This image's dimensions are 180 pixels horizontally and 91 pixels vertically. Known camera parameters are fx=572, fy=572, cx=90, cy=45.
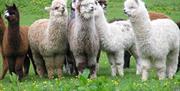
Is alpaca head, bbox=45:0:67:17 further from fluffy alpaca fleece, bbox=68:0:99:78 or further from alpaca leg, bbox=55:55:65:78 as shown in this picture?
alpaca leg, bbox=55:55:65:78

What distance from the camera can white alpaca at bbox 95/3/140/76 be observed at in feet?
41.4

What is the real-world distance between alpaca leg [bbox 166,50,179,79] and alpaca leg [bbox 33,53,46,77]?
3.03 meters

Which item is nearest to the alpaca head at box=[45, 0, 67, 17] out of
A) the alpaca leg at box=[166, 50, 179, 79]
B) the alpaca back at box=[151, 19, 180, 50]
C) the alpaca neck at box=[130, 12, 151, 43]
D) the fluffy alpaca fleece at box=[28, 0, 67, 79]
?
the fluffy alpaca fleece at box=[28, 0, 67, 79]

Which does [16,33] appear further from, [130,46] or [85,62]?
[130,46]

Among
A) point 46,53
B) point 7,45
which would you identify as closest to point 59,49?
point 46,53

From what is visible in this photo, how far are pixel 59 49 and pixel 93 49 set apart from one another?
909mm

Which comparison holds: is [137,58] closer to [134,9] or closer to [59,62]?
[59,62]

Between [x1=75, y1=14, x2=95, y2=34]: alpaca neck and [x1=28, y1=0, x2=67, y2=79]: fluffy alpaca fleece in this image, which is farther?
[x1=28, y1=0, x2=67, y2=79]: fluffy alpaca fleece

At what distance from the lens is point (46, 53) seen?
12492 millimetres

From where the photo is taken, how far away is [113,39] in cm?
1273

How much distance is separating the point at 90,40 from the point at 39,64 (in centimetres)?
202

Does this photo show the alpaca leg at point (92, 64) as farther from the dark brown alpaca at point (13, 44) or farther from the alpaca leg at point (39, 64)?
the alpaca leg at point (39, 64)

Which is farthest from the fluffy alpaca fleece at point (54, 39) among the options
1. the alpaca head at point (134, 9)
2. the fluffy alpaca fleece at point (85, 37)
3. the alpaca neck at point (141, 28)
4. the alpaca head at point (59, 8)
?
the alpaca neck at point (141, 28)

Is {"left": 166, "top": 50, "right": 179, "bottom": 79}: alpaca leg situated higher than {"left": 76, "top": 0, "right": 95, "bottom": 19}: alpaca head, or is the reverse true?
{"left": 76, "top": 0, "right": 95, "bottom": 19}: alpaca head
